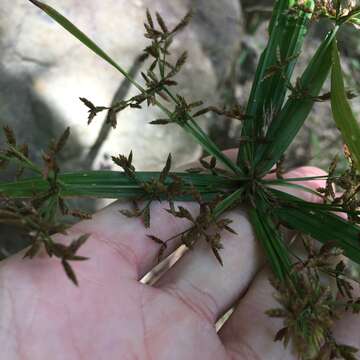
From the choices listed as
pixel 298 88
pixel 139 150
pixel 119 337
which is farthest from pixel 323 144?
pixel 119 337

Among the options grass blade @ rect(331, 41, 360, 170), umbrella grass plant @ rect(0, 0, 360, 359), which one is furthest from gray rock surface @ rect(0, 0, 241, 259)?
grass blade @ rect(331, 41, 360, 170)

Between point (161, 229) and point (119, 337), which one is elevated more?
point (161, 229)

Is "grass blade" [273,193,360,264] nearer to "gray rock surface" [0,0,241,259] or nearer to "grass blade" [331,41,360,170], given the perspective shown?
"grass blade" [331,41,360,170]

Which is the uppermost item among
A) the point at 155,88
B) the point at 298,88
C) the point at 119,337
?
the point at 298,88

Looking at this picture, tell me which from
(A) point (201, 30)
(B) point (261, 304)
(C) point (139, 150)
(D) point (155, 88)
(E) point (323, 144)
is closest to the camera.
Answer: (D) point (155, 88)

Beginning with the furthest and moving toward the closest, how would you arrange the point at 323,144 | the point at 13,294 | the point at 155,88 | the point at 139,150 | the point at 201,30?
the point at 323,144 < the point at 201,30 < the point at 139,150 < the point at 155,88 < the point at 13,294

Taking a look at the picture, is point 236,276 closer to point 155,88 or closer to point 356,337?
point 356,337

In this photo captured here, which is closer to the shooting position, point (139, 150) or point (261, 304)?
point (261, 304)

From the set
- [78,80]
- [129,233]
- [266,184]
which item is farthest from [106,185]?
[78,80]
